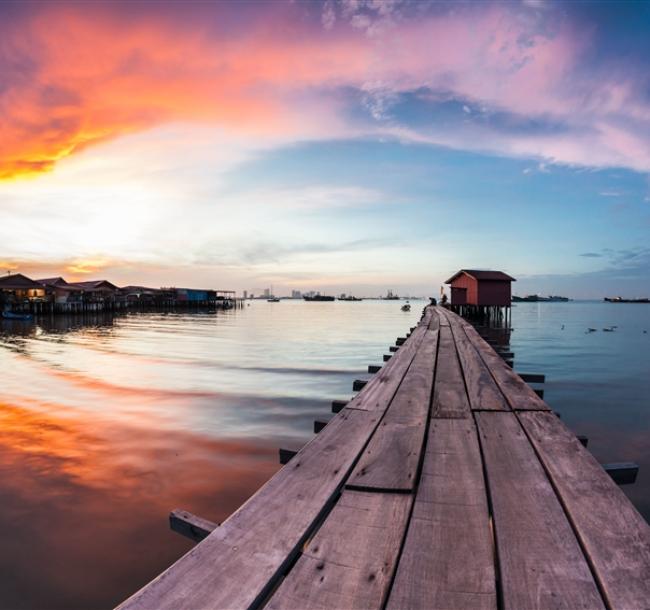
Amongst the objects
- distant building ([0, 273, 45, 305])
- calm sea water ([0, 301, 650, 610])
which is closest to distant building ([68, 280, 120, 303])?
distant building ([0, 273, 45, 305])

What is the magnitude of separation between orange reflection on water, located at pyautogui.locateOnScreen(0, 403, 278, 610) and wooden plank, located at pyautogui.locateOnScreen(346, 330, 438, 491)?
9.66 ft

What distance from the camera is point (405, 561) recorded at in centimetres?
166

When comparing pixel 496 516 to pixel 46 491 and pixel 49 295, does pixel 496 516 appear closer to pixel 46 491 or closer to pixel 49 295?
pixel 46 491

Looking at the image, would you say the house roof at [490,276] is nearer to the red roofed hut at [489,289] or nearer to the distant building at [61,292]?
the red roofed hut at [489,289]

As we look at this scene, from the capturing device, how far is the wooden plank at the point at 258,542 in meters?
1.44

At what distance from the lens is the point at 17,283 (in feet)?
176

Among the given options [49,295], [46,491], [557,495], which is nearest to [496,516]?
[557,495]

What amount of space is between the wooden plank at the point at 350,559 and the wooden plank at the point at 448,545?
0.20ft

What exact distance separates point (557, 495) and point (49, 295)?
7079 centimetres

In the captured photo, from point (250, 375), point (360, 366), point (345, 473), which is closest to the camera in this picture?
point (345, 473)

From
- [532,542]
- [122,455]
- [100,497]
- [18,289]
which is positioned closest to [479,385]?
[532,542]

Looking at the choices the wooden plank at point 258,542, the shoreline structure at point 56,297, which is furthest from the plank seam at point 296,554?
the shoreline structure at point 56,297

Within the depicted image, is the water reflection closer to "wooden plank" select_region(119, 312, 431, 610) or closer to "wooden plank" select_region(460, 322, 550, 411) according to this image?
"wooden plank" select_region(119, 312, 431, 610)

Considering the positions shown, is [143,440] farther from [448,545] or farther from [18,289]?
[18,289]
